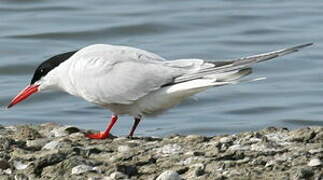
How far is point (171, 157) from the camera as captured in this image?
7.01m

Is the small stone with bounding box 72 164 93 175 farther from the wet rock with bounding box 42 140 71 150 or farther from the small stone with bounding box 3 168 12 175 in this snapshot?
the wet rock with bounding box 42 140 71 150

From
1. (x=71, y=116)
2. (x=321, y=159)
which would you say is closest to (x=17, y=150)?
(x=321, y=159)

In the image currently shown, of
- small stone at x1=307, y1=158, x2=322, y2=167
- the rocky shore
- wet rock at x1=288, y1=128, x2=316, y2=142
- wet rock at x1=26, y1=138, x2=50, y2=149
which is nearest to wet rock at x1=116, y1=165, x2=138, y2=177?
the rocky shore

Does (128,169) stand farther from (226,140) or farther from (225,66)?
(225,66)

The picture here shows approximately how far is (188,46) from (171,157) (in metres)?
7.74

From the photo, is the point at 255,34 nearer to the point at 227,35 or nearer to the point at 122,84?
the point at 227,35

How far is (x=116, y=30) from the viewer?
1551 cm

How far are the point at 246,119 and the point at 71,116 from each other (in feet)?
A: 5.81

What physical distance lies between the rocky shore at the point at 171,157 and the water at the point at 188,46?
3.69m

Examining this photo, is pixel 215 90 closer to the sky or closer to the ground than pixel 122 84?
closer to the ground

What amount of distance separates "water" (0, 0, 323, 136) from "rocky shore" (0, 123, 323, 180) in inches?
145

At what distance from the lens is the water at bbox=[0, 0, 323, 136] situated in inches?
474

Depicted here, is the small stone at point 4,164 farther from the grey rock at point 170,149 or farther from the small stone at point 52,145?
the grey rock at point 170,149

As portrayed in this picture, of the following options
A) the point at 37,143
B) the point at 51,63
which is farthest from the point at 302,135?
the point at 51,63
